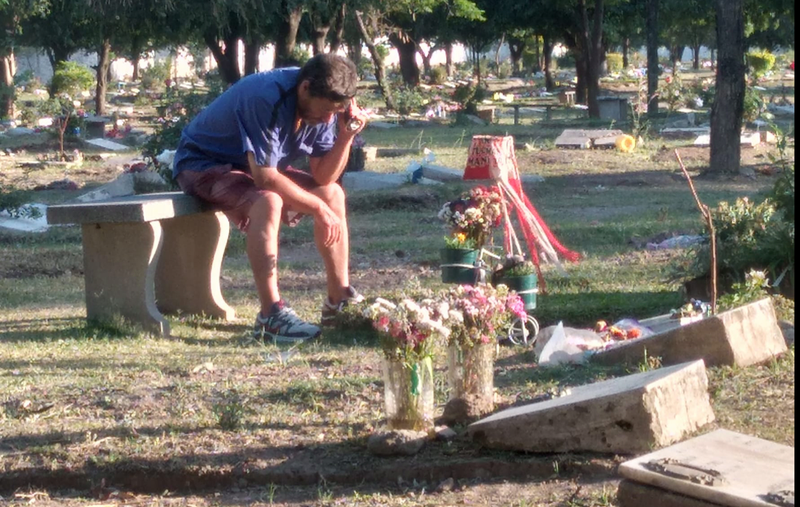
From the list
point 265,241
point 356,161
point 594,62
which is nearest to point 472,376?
point 265,241

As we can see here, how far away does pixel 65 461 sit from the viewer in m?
3.76

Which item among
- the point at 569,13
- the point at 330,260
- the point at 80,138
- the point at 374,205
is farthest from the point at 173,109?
the point at 569,13

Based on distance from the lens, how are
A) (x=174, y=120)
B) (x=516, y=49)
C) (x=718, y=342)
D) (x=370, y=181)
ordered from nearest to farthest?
1. (x=718, y=342)
2. (x=370, y=181)
3. (x=174, y=120)
4. (x=516, y=49)

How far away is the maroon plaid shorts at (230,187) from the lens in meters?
5.73

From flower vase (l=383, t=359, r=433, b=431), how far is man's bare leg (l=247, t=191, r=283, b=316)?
6.27ft

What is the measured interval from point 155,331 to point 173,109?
9290 mm

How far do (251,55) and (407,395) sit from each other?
27867 mm

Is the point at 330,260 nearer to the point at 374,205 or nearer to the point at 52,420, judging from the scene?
the point at 52,420

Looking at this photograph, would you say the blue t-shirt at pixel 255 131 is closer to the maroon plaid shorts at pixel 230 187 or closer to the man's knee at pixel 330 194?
the maroon plaid shorts at pixel 230 187

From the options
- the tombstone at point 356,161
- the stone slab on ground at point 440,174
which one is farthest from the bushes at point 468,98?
the stone slab on ground at point 440,174

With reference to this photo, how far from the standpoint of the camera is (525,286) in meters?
5.70

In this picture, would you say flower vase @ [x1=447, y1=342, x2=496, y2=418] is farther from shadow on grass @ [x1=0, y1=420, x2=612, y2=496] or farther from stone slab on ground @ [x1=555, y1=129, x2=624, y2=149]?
stone slab on ground @ [x1=555, y1=129, x2=624, y2=149]

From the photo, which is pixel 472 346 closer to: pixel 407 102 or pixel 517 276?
pixel 517 276

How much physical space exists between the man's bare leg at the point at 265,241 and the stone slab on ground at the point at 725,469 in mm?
2762
